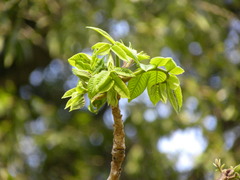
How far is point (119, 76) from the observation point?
58 cm

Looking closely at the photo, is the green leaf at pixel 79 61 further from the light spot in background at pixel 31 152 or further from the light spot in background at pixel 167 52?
the light spot in background at pixel 31 152

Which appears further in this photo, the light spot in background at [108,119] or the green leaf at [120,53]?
the light spot in background at [108,119]

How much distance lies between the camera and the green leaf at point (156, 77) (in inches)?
23.4

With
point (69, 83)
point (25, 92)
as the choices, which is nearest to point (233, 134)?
point (69, 83)

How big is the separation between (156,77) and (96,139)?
3.01 metres

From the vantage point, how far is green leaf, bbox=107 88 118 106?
0.56 m

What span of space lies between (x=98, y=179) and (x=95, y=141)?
287mm

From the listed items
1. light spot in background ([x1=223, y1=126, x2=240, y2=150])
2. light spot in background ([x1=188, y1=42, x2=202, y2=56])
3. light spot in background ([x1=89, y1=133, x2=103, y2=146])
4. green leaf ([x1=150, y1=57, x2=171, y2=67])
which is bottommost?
green leaf ([x1=150, y1=57, x2=171, y2=67])

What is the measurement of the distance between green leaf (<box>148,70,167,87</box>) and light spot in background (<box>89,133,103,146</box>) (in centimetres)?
296

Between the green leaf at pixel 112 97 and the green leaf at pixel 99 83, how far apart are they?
12mm

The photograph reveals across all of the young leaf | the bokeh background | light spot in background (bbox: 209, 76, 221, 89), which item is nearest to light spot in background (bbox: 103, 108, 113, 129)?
the bokeh background

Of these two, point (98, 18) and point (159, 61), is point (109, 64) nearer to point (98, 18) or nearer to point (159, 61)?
point (159, 61)

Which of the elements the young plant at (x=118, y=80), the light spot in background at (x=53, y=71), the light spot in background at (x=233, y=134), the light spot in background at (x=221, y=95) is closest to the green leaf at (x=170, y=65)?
the young plant at (x=118, y=80)

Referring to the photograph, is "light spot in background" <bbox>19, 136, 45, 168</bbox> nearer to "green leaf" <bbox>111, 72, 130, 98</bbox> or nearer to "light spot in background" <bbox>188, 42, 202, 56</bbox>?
"light spot in background" <bbox>188, 42, 202, 56</bbox>
